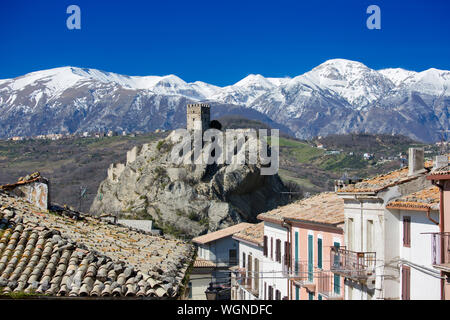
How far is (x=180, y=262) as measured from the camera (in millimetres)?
23719

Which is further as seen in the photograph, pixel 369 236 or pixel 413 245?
pixel 369 236

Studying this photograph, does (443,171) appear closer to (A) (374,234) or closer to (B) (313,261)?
(A) (374,234)

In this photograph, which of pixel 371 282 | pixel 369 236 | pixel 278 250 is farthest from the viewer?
pixel 278 250

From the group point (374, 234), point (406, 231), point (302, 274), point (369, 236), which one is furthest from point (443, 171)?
point (302, 274)

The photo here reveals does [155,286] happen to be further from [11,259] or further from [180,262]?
[180,262]

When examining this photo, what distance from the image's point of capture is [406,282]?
22797 mm

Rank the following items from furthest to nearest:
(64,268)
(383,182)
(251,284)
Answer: (251,284) < (383,182) < (64,268)

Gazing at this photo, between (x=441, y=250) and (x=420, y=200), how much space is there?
2.74 m

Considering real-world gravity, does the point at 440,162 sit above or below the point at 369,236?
above

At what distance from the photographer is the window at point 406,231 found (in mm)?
22984
